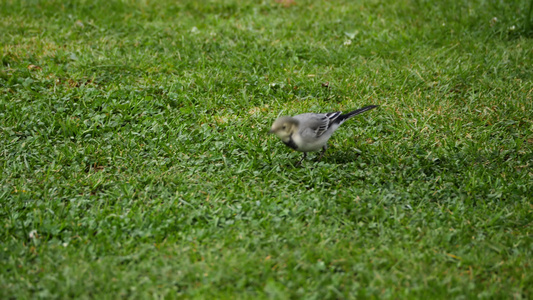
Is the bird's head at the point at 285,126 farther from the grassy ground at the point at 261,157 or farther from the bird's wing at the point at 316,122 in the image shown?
the grassy ground at the point at 261,157

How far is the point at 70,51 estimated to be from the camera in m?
6.39

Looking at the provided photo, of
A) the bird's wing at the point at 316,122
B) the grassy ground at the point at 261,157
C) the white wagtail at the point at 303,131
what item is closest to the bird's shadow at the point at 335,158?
the grassy ground at the point at 261,157

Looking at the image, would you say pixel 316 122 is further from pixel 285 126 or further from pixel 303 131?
pixel 285 126

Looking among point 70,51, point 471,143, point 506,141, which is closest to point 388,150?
point 471,143

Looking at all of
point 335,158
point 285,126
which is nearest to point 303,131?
point 285,126

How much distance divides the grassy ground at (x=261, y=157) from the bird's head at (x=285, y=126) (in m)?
0.40

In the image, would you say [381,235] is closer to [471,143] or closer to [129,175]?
[471,143]

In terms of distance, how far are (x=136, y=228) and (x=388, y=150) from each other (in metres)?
2.62

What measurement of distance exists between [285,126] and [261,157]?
1.81 feet

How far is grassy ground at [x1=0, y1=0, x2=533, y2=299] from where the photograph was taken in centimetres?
326

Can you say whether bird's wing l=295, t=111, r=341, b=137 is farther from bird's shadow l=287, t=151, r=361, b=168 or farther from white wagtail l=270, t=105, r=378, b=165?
bird's shadow l=287, t=151, r=361, b=168

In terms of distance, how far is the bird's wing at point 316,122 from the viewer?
14.0 ft

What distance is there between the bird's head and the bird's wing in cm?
10

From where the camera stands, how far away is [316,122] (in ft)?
14.4
